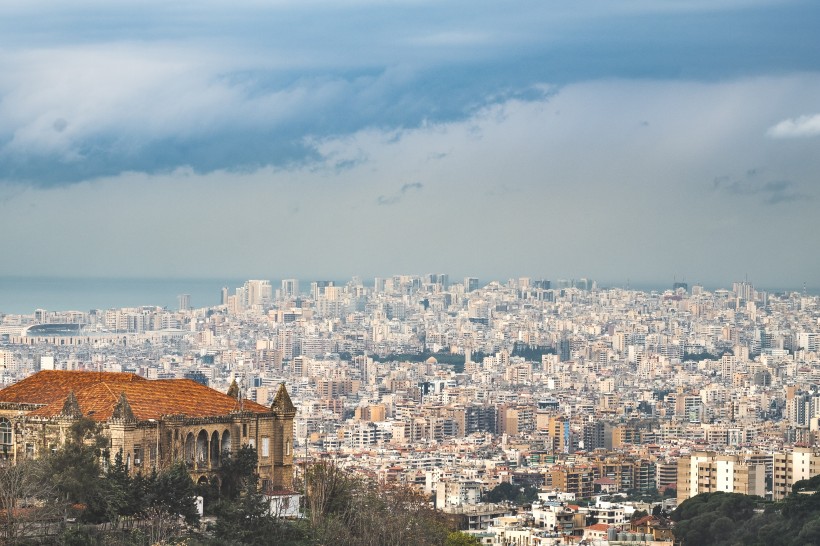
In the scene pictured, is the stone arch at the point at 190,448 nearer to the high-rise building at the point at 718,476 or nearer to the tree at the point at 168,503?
the tree at the point at 168,503

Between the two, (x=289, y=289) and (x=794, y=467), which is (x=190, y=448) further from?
(x=289, y=289)

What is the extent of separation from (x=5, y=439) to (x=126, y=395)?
178 cm

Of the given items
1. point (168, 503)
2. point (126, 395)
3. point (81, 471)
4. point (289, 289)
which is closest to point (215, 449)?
point (126, 395)

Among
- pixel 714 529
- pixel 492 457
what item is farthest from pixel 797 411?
pixel 714 529

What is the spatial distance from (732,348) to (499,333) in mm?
23265

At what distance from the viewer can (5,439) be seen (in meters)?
25.6

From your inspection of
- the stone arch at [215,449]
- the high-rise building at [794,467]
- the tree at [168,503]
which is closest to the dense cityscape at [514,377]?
the high-rise building at [794,467]

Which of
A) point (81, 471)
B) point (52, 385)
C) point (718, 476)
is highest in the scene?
point (52, 385)

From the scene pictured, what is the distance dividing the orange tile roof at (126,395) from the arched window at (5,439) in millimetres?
479

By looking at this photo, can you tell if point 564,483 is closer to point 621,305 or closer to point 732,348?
point 732,348

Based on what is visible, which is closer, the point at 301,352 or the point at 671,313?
the point at 301,352

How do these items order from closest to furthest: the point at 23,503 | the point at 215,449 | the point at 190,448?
the point at 23,503 → the point at 190,448 → the point at 215,449

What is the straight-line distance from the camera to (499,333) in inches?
6934

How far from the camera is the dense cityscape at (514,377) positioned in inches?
2611
